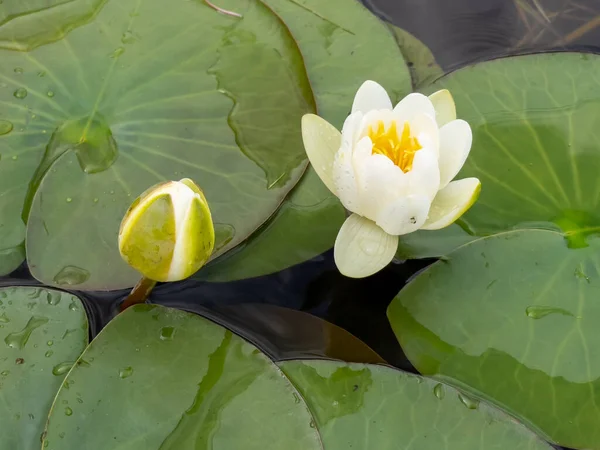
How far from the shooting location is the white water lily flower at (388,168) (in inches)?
43.8

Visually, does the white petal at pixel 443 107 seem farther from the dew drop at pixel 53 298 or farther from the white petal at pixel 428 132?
the dew drop at pixel 53 298

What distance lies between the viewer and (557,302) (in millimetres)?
1291

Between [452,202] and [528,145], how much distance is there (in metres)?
0.41

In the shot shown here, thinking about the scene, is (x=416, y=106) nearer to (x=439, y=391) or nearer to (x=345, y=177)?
(x=345, y=177)

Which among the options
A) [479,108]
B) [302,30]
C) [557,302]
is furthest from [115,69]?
[557,302]

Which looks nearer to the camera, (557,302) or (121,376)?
(121,376)

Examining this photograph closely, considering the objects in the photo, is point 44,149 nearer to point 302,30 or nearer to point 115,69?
point 115,69

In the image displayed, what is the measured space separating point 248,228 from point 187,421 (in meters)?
0.47

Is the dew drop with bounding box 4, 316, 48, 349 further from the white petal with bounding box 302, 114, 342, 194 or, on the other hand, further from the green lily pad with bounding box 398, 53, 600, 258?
the green lily pad with bounding box 398, 53, 600, 258

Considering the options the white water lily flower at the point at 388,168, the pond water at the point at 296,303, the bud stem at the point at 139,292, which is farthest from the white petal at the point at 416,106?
the bud stem at the point at 139,292

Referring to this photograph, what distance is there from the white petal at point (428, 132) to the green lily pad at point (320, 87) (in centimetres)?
34

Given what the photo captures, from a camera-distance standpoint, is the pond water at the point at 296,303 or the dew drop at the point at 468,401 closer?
the dew drop at the point at 468,401

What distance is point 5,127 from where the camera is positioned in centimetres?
132

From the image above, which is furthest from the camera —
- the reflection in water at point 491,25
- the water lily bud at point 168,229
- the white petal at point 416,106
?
the reflection in water at point 491,25
